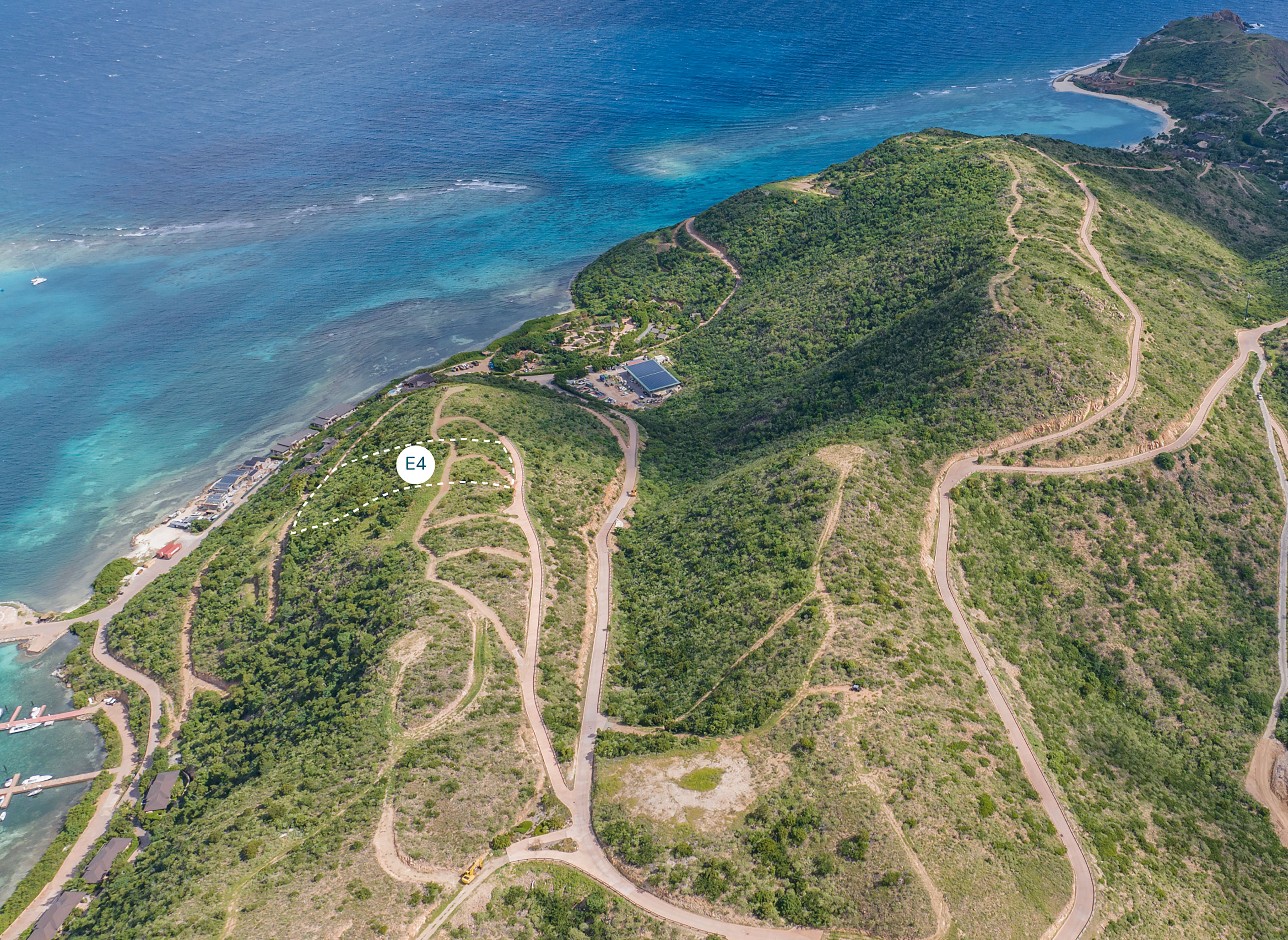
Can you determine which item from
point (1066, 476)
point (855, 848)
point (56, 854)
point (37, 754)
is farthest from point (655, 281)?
point (56, 854)

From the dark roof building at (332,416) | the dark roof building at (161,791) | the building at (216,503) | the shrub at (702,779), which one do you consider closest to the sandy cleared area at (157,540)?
the building at (216,503)

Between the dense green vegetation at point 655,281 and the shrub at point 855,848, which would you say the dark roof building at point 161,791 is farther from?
the dense green vegetation at point 655,281

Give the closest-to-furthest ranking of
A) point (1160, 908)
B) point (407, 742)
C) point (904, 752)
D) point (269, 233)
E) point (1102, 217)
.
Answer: point (1160, 908), point (904, 752), point (407, 742), point (1102, 217), point (269, 233)

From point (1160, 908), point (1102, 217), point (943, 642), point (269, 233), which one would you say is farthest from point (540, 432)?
point (269, 233)

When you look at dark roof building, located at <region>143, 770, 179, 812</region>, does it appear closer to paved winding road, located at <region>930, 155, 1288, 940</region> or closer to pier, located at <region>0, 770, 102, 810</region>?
pier, located at <region>0, 770, 102, 810</region>

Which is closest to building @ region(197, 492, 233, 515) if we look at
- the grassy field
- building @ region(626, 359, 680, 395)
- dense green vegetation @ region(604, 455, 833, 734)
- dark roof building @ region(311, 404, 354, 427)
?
dark roof building @ region(311, 404, 354, 427)

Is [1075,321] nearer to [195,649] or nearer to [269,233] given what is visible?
[195,649]
